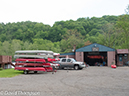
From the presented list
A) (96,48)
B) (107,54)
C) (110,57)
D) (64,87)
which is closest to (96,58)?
(96,48)

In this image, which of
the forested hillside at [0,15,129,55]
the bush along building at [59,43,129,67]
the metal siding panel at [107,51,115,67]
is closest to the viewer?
the metal siding panel at [107,51,115,67]

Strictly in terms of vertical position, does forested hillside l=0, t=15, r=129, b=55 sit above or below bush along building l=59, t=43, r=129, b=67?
above

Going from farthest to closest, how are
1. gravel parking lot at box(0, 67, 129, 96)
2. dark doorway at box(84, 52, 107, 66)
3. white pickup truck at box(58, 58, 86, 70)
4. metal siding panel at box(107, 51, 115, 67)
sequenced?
dark doorway at box(84, 52, 107, 66) < metal siding panel at box(107, 51, 115, 67) < white pickup truck at box(58, 58, 86, 70) < gravel parking lot at box(0, 67, 129, 96)

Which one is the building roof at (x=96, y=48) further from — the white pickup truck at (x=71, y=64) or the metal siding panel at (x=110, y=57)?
the white pickup truck at (x=71, y=64)

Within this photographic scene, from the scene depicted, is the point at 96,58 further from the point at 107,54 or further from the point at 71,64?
the point at 71,64

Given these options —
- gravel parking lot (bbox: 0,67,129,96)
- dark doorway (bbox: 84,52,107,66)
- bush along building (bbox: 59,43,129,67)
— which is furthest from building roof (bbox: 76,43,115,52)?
gravel parking lot (bbox: 0,67,129,96)

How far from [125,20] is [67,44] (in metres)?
36.7

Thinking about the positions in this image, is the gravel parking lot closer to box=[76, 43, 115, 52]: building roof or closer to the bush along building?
the bush along building

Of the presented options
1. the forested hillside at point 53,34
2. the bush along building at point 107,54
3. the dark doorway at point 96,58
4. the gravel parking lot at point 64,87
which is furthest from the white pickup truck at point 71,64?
the forested hillside at point 53,34

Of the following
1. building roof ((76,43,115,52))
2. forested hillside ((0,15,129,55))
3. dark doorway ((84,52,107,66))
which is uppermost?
forested hillside ((0,15,129,55))

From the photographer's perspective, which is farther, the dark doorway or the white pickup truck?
the dark doorway

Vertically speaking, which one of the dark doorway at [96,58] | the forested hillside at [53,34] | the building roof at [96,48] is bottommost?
the dark doorway at [96,58]

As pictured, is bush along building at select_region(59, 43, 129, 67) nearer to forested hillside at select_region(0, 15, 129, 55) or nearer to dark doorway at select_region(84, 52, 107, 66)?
dark doorway at select_region(84, 52, 107, 66)

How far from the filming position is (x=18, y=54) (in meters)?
22.2
